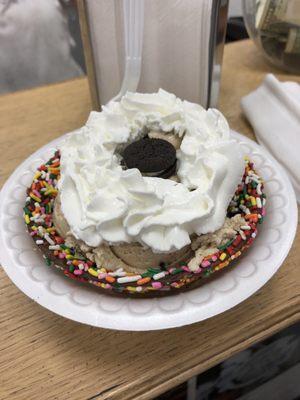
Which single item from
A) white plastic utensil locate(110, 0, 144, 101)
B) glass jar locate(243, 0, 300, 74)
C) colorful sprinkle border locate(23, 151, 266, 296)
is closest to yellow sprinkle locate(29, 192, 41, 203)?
colorful sprinkle border locate(23, 151, 266, 296)

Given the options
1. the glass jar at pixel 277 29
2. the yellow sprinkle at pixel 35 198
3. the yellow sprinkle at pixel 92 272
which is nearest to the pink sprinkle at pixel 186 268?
the yellow sprinkle at pixel 92 272

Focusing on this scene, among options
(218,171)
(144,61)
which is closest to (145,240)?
(218,171)

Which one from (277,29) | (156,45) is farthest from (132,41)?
(277,29)

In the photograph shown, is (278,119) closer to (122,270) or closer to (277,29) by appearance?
(277,29)

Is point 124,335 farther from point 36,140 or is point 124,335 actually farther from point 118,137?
point 36,140

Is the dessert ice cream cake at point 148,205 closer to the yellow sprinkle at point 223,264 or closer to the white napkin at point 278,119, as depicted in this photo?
the yellow sprinkle at point 223,264

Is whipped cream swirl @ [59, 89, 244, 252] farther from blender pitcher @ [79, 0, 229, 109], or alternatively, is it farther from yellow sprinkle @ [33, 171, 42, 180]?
blender pitcher @ [79, 0, 229, 109]
